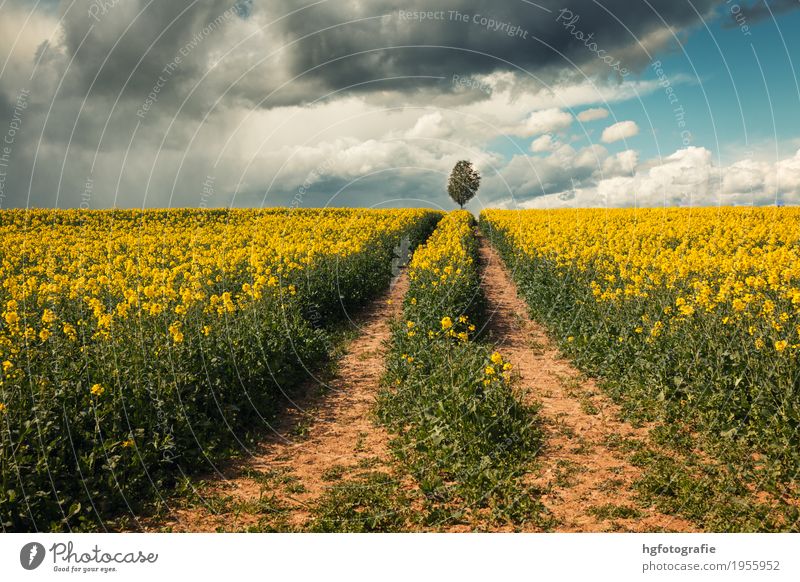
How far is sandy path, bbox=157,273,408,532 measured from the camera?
6.54m

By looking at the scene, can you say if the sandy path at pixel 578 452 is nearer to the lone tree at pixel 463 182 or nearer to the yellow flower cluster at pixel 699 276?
the yellow flower cluster at pixel 699 276

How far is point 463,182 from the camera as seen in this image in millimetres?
87250

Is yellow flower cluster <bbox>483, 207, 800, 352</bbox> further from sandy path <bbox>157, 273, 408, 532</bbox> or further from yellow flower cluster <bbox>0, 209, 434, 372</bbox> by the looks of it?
yellow flower cluster <bbox>0, 209, 434, 372</bbox>

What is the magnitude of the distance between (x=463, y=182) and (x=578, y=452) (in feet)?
270

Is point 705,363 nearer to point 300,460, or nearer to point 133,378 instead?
point 300,460

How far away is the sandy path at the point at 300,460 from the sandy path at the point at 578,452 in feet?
8.52

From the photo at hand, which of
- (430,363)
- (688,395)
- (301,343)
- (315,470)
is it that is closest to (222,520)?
(315,470)

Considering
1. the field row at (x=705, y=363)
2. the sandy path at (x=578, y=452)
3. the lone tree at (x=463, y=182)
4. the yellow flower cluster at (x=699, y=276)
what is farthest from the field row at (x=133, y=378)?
the lone tree at (x=463, y=182)

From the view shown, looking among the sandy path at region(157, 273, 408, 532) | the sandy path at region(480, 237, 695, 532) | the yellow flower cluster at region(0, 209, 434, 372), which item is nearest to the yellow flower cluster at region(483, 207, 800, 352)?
the sandy path at region(480, 237, 695, 532)

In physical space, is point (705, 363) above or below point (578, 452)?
above

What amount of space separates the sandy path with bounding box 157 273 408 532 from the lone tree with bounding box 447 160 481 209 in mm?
78659

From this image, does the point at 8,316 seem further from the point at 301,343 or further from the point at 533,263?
the point at 533,263

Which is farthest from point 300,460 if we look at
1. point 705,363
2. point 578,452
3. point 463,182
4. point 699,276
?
point 463,182

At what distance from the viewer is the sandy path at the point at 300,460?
6.54m
